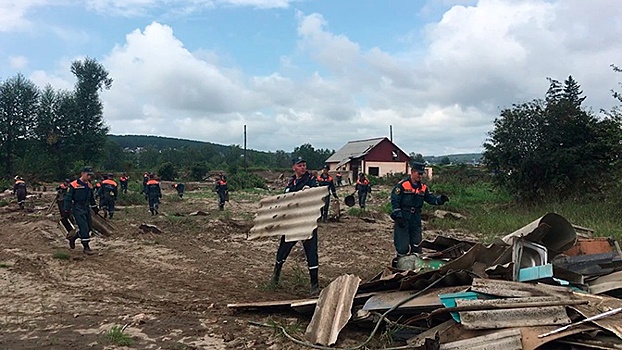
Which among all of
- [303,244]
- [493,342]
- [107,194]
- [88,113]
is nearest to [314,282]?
[303,244]

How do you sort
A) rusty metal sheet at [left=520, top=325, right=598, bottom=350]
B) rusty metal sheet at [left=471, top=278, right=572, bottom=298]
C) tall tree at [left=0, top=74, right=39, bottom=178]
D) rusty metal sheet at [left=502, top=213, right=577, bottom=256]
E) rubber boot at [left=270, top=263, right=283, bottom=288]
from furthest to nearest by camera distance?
tall tree at [left=0, top=74, right=39, bottom=178], rubber boot at [left=270, top=263, right=283, bottom=288], rusty metal sheet at [left=502, top=213, right=577, bottom=256], rusty metal sheet at [left=471, top=278, right=572, bottom=298], rusty metal sheet at [left=520, top=325, right=598, bottom=350]

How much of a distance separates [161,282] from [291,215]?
2318 millimetres

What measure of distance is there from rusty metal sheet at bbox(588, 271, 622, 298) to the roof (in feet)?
150

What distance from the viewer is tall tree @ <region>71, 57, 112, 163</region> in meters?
43.5

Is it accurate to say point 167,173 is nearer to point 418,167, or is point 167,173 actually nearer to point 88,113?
point 88,113

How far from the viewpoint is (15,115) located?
4319cm

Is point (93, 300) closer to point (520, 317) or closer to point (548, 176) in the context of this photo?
point (520, 317)

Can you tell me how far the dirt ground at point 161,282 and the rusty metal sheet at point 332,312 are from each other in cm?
14

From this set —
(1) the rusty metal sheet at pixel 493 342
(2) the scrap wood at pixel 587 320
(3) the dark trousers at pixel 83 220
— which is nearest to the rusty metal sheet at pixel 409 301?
(1) the rusty metal sheet at pixel 493 342

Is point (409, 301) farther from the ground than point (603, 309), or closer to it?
closer to it

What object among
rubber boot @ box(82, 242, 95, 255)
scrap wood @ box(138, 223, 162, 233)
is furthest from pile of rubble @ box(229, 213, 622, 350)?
scrap wood @ box(138, 223, 162, 233)

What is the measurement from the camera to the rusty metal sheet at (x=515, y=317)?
3978 mm

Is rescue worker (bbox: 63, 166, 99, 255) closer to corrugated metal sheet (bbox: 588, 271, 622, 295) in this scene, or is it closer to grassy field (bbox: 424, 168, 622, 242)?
grassy field (bbox: 424, 168, 622, 242)

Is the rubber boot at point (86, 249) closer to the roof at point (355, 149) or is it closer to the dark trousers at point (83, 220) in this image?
the dark trousers at point (83, 220)
